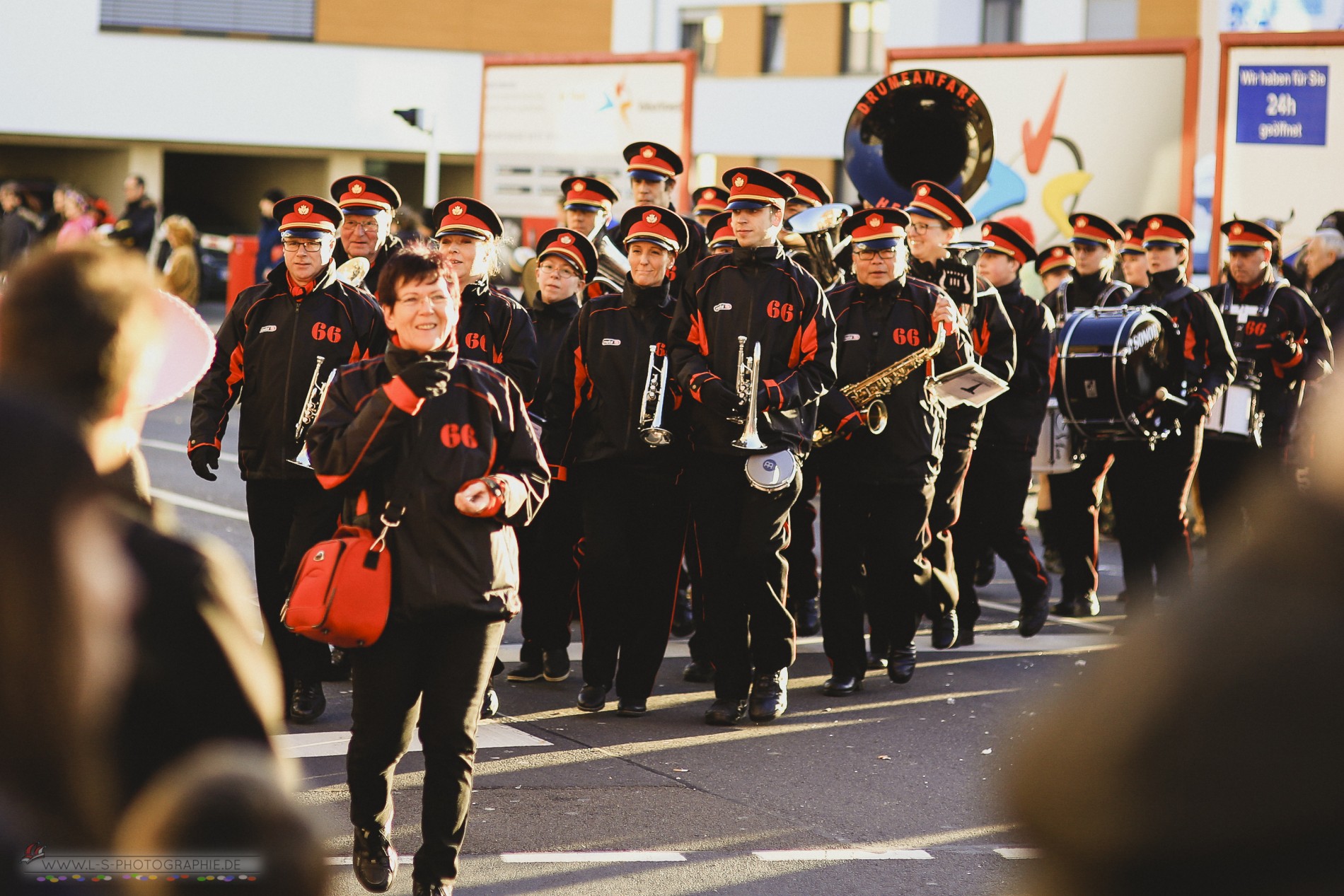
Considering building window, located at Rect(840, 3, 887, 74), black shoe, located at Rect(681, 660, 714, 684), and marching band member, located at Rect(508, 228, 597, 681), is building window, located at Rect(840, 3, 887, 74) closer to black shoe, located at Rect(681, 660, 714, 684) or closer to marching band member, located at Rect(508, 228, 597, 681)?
marching band member, located at Rect(508, 228, 597, 681)

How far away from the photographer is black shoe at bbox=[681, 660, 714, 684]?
8289 millimetres

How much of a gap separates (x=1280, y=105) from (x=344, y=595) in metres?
10.9

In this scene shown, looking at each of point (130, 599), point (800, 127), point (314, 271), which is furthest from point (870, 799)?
point (800, 127)

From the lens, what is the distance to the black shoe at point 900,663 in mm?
8148

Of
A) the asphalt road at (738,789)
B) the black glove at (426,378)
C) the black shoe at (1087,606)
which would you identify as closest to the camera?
the black glove at (426,378)

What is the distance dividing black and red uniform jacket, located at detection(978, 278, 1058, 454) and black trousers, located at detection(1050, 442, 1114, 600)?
45 cm

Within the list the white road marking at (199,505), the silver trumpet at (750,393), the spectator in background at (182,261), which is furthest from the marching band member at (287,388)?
the spectator in background at (182,261)

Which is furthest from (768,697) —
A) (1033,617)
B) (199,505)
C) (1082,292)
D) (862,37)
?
(862,37)

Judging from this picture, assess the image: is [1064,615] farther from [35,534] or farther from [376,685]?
[35,534]

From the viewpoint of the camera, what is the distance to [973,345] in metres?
8.85

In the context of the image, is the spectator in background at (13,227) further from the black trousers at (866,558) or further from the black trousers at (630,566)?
the black trousers at (866,558)

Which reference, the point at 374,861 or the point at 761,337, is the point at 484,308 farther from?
the point at 374,861

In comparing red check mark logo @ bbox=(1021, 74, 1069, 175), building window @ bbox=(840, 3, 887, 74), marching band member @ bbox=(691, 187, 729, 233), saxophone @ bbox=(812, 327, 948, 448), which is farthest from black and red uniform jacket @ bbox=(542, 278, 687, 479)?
building window @ bbox=(840, 3, 887, 74)

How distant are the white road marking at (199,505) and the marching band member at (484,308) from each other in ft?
16.1
